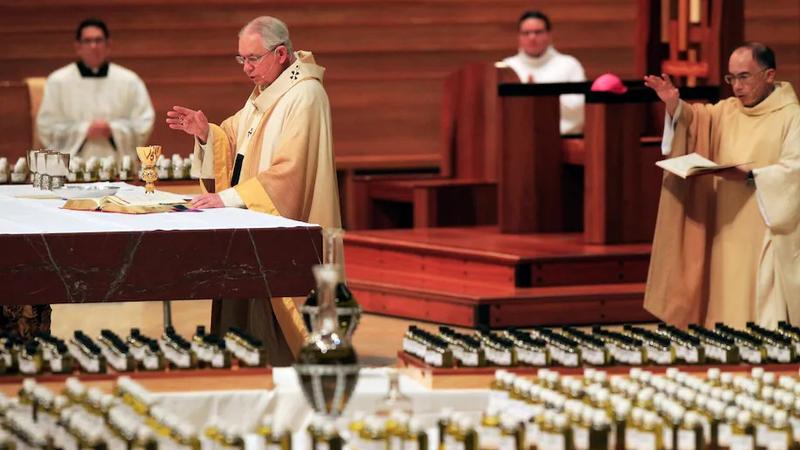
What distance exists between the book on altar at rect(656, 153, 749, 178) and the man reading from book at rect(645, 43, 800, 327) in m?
0.09

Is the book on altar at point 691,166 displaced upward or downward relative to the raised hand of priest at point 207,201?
upward

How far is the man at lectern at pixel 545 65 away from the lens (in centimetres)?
1162

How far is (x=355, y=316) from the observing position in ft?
15.8

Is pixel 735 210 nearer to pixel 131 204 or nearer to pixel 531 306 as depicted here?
pixel 531 306

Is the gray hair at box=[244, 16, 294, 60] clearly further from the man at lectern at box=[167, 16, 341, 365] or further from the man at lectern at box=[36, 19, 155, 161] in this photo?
the man at lectern at box=[36, 19, 155, 161]

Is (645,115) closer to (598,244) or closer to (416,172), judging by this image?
(598,244)

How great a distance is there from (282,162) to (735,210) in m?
2.46

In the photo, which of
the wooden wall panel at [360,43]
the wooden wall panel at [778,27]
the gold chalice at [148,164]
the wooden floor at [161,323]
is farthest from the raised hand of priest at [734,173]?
the wooden wall panel at [778,27]

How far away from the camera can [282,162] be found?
7.09m

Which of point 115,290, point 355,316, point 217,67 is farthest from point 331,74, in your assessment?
point 355,316

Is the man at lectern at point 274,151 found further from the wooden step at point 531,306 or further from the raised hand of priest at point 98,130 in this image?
the raised hand of priest at point 98,130

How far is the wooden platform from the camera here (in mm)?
9266

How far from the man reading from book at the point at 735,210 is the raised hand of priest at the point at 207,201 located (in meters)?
2.37

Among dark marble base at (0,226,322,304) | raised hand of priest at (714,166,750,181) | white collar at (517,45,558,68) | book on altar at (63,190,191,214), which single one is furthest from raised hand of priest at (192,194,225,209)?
white collar at (517,45,558,68)
